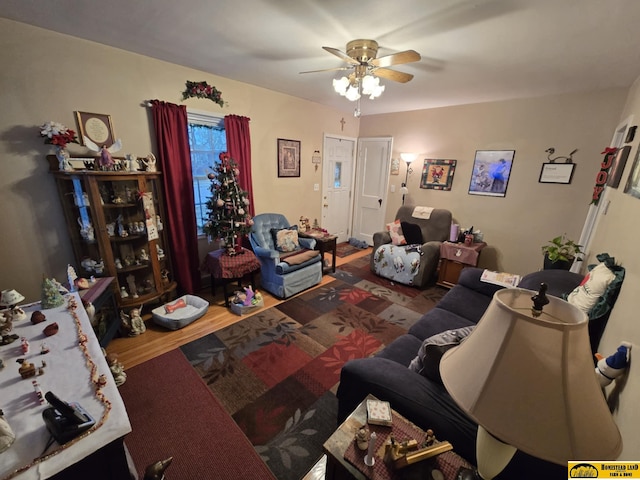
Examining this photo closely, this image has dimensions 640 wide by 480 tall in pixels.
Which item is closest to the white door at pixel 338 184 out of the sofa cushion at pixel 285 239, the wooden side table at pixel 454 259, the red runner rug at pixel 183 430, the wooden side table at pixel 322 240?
the wooden side table at pixel 322 240

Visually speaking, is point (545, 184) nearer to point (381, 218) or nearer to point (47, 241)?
point (381, 218)

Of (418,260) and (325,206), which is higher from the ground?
(325,206)

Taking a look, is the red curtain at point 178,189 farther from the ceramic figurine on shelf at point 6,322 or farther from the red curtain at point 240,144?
the ceramic figurine on shelf at point 6,322

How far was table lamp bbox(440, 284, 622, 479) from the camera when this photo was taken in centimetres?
54

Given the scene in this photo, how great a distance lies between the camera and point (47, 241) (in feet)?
7.59

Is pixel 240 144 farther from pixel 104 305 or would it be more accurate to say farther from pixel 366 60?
pixel 104 305

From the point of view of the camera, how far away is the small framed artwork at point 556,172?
313 centimetres

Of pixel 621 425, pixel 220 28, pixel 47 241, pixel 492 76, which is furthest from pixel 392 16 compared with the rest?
pixel 47 241

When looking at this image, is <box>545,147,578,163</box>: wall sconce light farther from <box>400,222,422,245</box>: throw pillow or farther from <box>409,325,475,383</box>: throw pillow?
<box>409,325,475,383</box>: throw pillow

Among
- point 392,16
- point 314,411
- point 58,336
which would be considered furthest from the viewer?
point 314,411

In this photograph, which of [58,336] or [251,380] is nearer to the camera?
[58,336]

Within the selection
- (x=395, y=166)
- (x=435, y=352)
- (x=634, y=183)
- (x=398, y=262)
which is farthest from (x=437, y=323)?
(x=395, y=166)

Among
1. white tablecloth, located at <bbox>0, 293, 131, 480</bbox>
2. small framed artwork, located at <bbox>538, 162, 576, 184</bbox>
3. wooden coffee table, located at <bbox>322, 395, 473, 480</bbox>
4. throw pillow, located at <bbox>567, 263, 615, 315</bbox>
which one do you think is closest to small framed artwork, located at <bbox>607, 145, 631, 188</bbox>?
small framed artwork, located at <bbox>538, 162, 576, 184</bbox>

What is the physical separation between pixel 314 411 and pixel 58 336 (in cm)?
156
